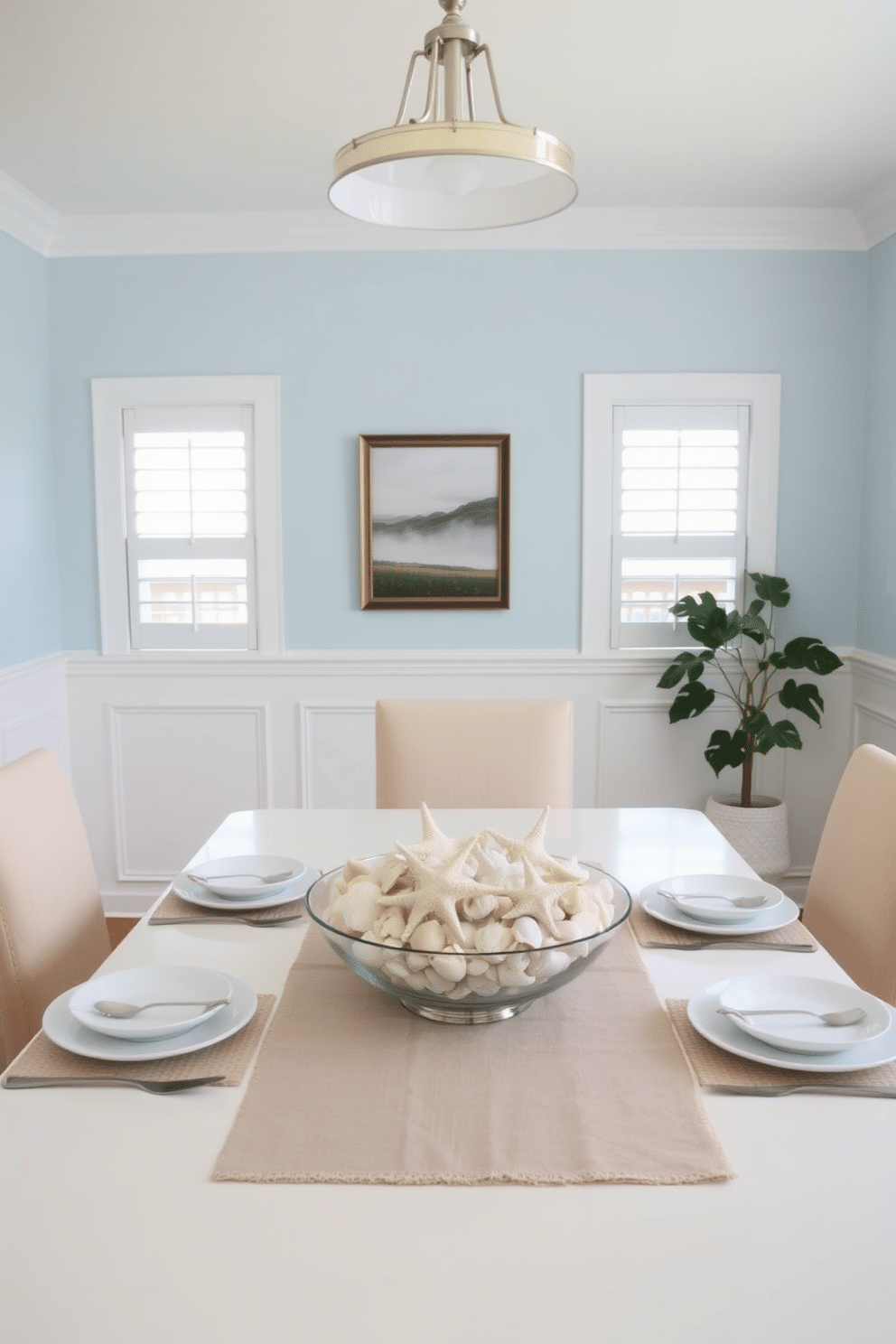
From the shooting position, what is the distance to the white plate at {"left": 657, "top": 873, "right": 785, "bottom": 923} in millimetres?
1669

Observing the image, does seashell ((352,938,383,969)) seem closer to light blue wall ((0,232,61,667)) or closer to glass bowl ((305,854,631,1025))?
glass bowl ((305,854,631,1025))

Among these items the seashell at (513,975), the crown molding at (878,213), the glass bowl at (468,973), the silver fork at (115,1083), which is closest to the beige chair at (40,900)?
the silver fork at (115,1083)

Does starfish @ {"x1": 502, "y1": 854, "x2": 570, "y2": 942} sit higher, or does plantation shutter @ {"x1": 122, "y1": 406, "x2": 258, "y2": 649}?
plantation shutter @ {"x1": 122, "y1": 406, "x2": 258, "y2": 649}

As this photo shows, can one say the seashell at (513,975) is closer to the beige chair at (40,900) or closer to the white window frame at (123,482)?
the beige chair at (40,900)

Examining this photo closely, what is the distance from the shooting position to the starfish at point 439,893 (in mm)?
1260

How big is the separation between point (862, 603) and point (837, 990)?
284 cm

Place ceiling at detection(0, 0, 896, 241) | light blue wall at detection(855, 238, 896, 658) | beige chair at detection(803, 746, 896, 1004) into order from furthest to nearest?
light blue wall at detection(855, 238, 896, 658) → ceiling at detection(0, 0, 896, 241) → beige chair at detection(803, 746, 896, 1004)

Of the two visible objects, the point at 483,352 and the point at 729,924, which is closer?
the point at 729,924

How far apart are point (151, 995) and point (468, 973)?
43cm

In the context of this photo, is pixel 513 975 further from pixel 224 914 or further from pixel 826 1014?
pixel 224 914

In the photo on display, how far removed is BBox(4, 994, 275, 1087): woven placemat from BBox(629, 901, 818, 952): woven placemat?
2.10ft

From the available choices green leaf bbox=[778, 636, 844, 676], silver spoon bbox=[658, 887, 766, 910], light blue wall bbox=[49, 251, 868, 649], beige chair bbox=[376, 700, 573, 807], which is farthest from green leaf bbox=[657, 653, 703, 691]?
silver spoon bbox=[658, 887, 766, 910]

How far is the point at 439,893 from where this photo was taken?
4.15 ft

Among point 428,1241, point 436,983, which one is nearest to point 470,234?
point 436,983
